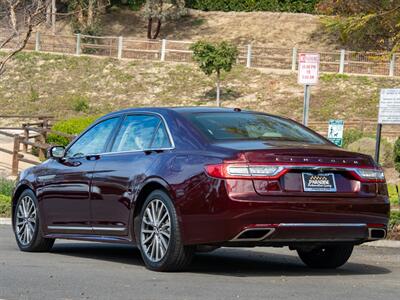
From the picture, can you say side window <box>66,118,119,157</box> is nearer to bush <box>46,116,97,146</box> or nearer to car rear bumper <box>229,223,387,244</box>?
car rear bumper <box>229,223,387,244</box>

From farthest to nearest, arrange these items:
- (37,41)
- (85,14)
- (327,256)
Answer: (85,14)
(37,41)
(327,256)

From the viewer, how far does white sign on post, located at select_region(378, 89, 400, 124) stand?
15.2 metres

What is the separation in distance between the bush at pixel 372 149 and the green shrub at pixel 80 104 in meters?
19.1

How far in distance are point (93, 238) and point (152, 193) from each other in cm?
128

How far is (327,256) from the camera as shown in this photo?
10.8 m

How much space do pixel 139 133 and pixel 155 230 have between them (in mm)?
1227

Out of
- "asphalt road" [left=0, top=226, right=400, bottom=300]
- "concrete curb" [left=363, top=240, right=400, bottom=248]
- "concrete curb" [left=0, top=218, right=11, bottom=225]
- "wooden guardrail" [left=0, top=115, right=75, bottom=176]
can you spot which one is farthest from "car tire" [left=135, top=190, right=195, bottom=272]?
"wooden guardrail" [left=0, top=115, right=75, bottom=176]

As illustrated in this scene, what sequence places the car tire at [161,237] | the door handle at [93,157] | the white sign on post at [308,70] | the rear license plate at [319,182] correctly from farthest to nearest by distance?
the white sign on post at [308,70] → the door handle at [93,157] → the car tire at [161,237] → the rear license plate at [319,182]

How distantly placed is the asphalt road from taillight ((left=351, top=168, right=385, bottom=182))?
35.4 inches

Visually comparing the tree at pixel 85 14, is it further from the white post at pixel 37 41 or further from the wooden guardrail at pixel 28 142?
the wooden guardrail at pixel 28 142

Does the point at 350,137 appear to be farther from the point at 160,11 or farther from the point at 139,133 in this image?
the point at 160,11

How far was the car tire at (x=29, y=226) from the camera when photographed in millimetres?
11938

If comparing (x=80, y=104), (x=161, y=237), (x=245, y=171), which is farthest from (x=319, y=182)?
(x=80, y=104)

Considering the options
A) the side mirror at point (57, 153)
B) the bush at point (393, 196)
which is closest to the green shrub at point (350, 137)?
the bush at point (393, 196)
